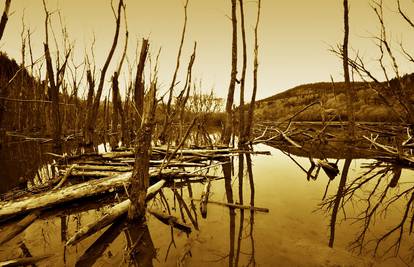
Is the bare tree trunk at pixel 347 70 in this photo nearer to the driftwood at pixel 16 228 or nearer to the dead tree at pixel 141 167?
the dead tree at pixel 141 167

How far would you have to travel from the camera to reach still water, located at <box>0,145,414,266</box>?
2.69 meters

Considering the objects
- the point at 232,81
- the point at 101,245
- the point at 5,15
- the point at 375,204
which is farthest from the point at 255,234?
the point at 232,81

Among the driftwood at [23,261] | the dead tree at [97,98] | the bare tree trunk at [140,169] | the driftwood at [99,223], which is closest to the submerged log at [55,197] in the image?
the driftwood at [99,223]

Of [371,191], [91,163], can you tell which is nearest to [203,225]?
[371,191]

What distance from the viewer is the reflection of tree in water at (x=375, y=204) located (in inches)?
119

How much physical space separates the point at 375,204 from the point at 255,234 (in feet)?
7.70

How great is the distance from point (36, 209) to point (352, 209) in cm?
457

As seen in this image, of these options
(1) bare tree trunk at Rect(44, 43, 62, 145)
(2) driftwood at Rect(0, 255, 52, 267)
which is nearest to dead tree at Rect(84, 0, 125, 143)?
(1) bare tree trunk at Rect(44, 43, 62, 145)

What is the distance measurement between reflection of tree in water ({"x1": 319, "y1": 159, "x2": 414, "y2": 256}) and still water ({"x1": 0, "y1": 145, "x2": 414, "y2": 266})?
0.04 feet

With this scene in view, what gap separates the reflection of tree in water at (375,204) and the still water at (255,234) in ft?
0.04

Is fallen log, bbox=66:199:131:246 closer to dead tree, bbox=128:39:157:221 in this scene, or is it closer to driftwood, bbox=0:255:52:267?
dead tree, bbox=128:39:157:221

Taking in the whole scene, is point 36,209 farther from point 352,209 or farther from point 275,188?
point 352,209

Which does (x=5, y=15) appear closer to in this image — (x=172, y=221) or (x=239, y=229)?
(x=172, y=221)

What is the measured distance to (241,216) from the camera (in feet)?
12.7
